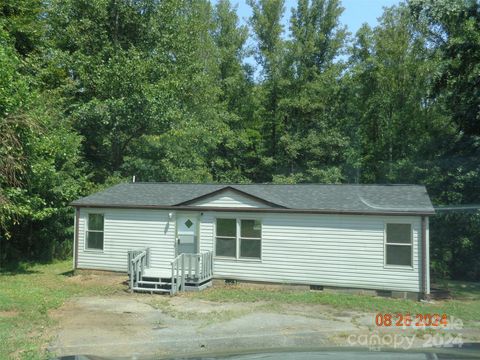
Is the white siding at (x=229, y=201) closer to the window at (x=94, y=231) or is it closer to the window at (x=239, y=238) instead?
the window at (x=239, y=238)

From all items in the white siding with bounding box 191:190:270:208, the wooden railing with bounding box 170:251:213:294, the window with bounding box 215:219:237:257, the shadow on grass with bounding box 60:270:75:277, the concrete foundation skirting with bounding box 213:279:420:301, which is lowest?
the shadow on grass with bounding box 60:270:75:277

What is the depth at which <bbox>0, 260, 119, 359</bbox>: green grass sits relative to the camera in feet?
26.1

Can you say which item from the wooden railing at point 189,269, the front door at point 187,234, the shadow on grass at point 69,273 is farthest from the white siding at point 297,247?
the shadow on grass at point 69,273

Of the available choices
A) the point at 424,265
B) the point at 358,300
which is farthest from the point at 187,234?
the point at 424,265

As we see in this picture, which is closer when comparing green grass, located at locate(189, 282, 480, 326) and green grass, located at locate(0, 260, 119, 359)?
green grass, located at locate(0, 260, 119, 359)

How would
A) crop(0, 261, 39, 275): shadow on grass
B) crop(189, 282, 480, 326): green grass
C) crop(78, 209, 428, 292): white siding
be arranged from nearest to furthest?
1. crop(189, 282, 480, 326): green grass
2. crop(78, 209, 428, 292): white siding
3. crop(0, 261, 39, 275): shadow on grass

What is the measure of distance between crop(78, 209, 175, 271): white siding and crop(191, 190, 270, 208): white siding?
1421 millimetres

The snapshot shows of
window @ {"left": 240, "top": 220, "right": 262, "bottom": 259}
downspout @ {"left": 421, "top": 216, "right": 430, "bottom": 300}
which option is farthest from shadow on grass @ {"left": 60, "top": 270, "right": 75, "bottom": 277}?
downspout @ {"left": 421, "top": 216, "right": 430, "bottom": 300}

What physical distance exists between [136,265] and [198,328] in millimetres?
5337

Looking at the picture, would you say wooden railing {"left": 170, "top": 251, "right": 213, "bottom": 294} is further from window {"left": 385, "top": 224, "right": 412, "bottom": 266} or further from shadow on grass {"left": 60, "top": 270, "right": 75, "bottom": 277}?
window {"left": 385, "top": 224, "right": 412, "bottom": 266}

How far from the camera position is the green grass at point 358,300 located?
1125cm

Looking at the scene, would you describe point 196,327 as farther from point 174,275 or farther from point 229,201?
point 229,201

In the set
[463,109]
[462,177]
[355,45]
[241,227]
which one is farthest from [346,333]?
[355,45]

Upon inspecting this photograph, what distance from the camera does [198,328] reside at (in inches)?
379
